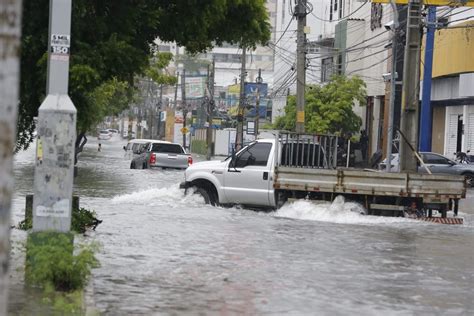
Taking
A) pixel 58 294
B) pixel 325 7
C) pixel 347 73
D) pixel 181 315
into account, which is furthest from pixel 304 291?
pixel 325 7

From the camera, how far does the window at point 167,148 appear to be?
42.9 metres

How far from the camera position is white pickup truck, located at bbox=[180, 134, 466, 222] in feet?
65.6

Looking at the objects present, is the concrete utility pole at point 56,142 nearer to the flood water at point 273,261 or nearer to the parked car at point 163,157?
the flood water at point 273,261

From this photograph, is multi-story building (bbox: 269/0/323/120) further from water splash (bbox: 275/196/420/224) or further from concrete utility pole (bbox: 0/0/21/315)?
concrete utility pole (bbox: 0/0/21/315)

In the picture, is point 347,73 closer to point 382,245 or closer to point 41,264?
point 382,245

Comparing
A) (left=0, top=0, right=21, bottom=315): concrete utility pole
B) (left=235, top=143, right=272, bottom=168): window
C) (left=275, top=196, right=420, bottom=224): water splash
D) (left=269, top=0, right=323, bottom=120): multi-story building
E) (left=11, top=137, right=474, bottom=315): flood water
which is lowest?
(left=11, top=137, right=474, bottom=315): flood water

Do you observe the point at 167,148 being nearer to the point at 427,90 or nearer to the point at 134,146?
the point at 134,146

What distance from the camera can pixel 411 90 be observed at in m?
24.2

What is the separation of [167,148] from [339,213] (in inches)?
930

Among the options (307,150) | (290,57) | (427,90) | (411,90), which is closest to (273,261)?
(307,150)

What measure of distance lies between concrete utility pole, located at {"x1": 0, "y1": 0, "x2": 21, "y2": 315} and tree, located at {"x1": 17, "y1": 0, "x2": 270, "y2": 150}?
8.59 meters

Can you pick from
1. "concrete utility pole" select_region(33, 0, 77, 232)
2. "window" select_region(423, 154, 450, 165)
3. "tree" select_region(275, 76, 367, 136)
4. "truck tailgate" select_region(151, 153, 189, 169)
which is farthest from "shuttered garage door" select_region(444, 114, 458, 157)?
"concrete utility pole" select_region(33, 0, 77, 232)

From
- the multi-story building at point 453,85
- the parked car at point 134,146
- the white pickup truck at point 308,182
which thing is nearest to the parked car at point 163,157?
the parked car at point 134,146

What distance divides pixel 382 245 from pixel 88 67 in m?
6.79
